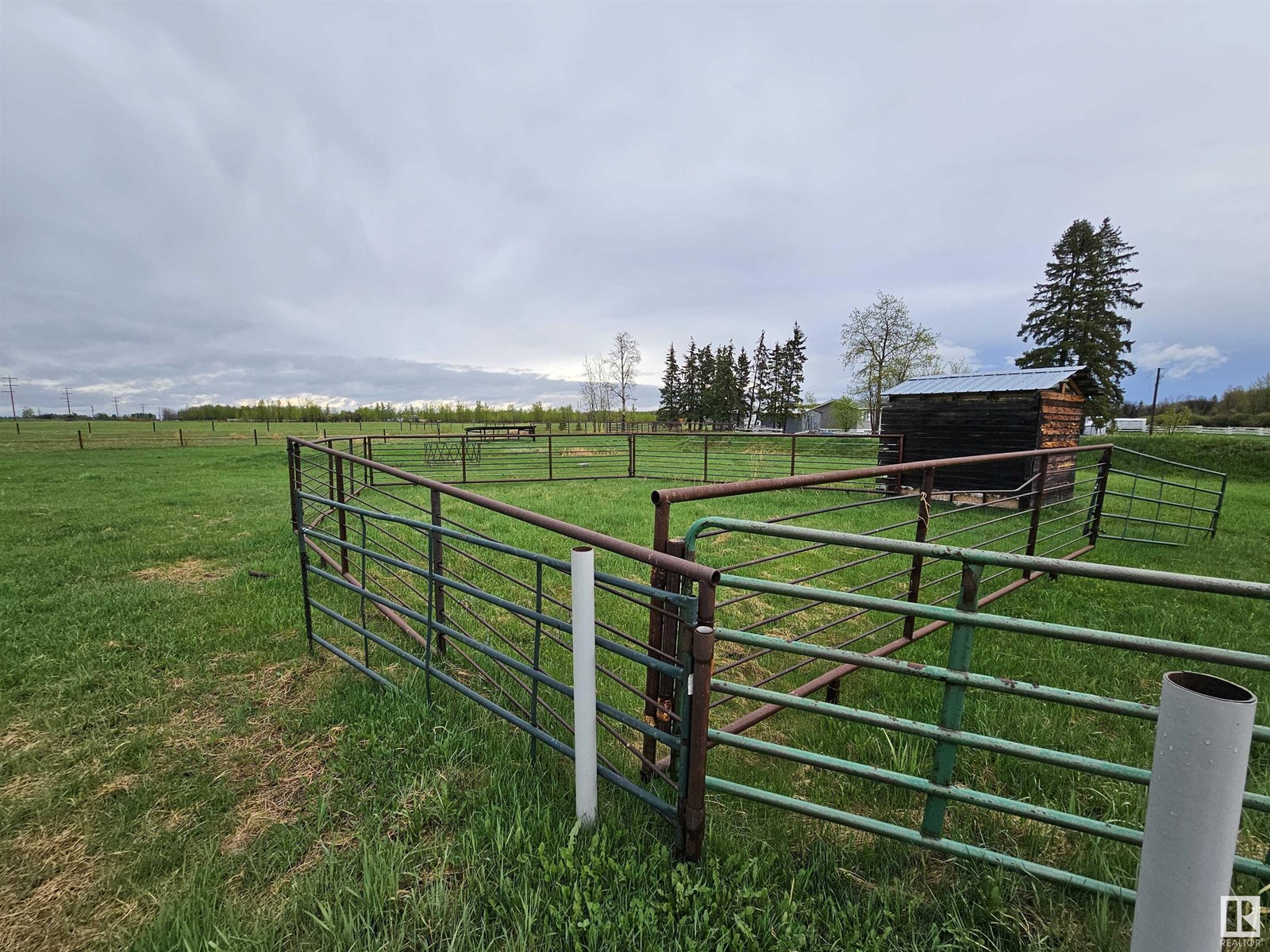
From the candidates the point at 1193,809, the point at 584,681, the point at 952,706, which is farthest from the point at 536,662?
the point at 1193,809

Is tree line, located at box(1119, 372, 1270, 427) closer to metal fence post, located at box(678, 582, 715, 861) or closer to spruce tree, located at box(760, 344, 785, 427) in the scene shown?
spruce tree, located at box(760, 344, 785, 427)

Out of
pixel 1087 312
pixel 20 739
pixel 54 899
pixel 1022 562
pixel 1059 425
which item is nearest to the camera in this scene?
pixel 1022 562

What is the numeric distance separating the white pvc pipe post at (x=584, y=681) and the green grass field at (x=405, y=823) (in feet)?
0.35

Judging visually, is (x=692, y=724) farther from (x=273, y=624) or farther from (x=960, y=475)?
(x=960, y=475)

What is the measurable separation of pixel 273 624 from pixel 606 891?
3.50 m

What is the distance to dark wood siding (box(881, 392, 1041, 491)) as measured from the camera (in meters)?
10.1

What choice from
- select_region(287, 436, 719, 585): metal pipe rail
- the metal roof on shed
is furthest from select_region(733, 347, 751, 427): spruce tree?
select_region(287, 436, 719, 585): metal pipe rail

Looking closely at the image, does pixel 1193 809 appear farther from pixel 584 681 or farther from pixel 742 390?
pixel 742 390

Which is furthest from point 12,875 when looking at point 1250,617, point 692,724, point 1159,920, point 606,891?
point 1250,617

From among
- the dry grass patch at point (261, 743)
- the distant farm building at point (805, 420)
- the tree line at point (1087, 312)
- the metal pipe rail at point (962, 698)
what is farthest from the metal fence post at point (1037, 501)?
the distant farm building at point (805, 420)

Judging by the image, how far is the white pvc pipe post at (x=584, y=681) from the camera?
1.68 metres

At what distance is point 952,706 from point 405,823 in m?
1.96

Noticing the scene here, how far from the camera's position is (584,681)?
5.68ft

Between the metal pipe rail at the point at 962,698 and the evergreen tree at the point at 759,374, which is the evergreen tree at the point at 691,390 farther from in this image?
the metal pipe rail at the point at 962,698
